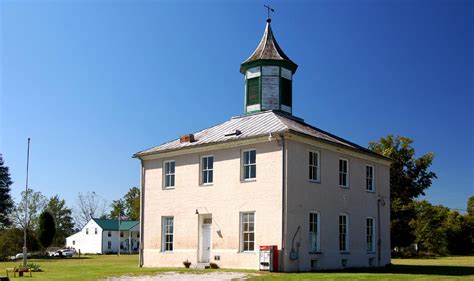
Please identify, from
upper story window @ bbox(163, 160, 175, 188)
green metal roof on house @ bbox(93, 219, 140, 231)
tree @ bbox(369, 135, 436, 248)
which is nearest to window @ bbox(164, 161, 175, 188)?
upper story window @ bbox(163, 160, 175, 188)

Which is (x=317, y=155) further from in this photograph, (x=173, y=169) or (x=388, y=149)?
(x=388, y=149)

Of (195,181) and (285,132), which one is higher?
(285,132)

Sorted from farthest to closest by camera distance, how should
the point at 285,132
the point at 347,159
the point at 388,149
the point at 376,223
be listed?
the point at 388,149 → the point at 376,223 → the point at 347,159 → the point at 285,132

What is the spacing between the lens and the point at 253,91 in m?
31.5

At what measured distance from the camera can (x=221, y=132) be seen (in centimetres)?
2973

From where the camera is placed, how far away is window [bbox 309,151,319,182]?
88.4ft

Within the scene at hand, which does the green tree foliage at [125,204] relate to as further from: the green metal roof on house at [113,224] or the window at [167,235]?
the window at [167,235]

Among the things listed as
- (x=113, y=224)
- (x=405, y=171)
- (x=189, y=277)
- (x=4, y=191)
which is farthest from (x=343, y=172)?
(x=113, y=224)

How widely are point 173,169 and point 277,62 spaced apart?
27.4ft

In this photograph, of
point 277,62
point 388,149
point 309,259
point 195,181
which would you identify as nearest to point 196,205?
point 195,181

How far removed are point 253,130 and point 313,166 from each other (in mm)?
3413

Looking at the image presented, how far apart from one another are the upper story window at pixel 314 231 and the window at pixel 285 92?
7438mm

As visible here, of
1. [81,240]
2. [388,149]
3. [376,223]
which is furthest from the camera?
[81,240]

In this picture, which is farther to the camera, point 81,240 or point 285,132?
point 81,240
